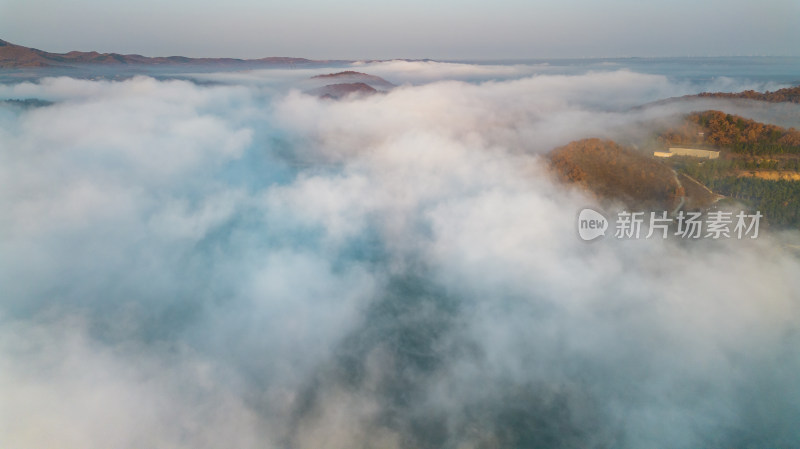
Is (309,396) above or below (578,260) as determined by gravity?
below

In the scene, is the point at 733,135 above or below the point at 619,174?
above

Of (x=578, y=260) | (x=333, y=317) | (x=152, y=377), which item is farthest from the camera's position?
(x=578, y=260)

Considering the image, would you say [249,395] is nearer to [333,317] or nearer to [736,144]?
[333,317]

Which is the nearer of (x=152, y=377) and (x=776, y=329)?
(x=152, y=377)

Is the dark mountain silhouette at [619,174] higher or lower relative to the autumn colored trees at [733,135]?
lower

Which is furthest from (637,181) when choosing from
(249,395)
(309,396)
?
(249,395)

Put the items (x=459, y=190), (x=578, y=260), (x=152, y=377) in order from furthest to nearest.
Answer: (x=459, y=190), (x=578, y=260), (x=152, y=377)

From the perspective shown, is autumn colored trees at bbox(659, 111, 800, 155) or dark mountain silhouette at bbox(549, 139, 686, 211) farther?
autumn colored trees at bbox(659, 111, 800, 155)

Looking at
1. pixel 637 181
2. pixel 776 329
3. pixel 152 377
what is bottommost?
pixel 152 377

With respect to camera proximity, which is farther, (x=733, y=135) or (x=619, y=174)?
(x=733, y=135)

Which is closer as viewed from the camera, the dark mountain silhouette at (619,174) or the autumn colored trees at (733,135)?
the dark mountain silhouette at (619,174)

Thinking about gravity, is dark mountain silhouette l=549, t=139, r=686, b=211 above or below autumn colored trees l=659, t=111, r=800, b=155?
below
